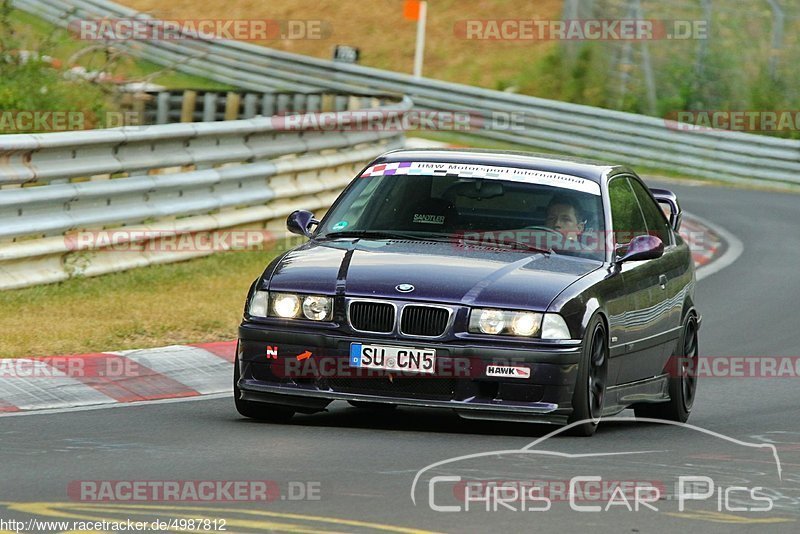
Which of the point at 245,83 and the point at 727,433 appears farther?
the point at 245,83

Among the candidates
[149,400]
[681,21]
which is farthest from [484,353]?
[681,21]

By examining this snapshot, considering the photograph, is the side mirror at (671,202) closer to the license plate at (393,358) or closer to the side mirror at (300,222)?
the side mirror at (300,222)

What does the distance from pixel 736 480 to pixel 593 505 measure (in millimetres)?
1070

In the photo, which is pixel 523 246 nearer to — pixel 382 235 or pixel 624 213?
pixel 382 235

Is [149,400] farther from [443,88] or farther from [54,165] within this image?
[443,88]

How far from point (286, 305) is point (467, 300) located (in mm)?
919

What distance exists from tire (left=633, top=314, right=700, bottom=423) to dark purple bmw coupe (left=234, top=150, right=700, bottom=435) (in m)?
0.18

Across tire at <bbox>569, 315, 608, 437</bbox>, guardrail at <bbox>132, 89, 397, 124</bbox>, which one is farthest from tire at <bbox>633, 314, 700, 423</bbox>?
guardrail at <bbox>132, 89, 397, 124</bbox>

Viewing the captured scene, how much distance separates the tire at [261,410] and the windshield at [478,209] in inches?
43.8

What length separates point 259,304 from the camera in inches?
339

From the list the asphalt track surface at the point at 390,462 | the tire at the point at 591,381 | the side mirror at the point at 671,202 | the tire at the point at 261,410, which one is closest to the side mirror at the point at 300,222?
the asphalt track surface at the point at 390,462

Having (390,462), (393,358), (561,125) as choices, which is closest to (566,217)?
(393,358)

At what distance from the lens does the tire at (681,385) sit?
10.2 metres

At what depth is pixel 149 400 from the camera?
9.81 m
